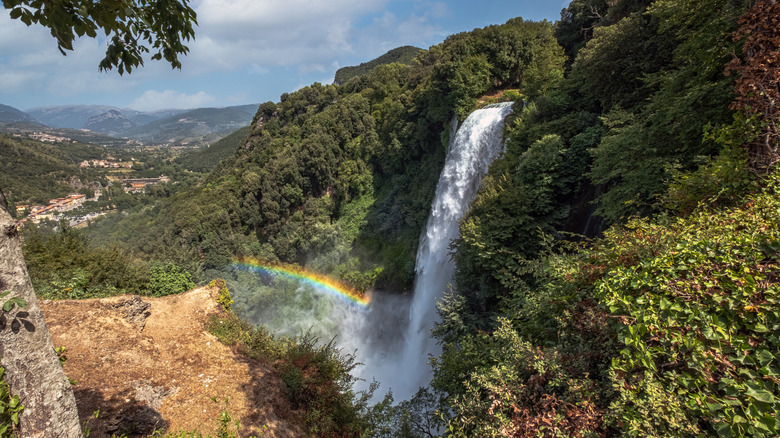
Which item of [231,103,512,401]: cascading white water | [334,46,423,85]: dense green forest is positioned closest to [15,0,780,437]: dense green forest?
[231,103,512,401]: cascading white water

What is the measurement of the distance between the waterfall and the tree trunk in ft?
52.1

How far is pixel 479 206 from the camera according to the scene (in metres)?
12.4

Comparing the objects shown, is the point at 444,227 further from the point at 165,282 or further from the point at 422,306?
the point at 165,282

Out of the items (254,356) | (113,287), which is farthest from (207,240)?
(254,356)

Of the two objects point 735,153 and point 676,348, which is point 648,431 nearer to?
point 676,348

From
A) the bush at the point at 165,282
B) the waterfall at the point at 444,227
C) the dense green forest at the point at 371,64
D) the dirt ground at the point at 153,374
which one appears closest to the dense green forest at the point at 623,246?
the bush at the point at 165,282

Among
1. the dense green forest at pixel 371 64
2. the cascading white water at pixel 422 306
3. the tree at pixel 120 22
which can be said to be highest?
the dense green forest at pixel 371 64

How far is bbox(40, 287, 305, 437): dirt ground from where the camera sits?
20.4ft

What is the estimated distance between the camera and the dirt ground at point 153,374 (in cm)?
623

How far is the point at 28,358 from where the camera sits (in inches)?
85.0

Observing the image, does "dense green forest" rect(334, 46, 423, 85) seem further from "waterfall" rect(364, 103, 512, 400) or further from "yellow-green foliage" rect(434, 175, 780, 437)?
"yellow-green foliage" rect(434, 175, 780, 437)

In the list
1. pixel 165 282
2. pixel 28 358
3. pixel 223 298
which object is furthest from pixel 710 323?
pixel 165 282

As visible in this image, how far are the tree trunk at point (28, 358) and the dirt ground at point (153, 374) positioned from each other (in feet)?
14.2

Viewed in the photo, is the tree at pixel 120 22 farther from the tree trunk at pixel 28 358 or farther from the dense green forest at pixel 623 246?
the dense green forest at pixel 623 246
